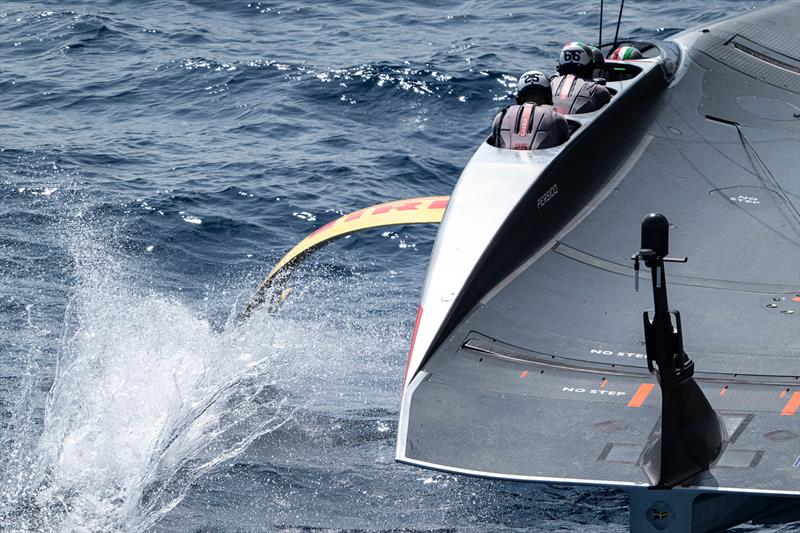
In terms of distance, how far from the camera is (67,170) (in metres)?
13.5

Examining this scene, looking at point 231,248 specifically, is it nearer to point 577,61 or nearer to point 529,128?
point 577,61

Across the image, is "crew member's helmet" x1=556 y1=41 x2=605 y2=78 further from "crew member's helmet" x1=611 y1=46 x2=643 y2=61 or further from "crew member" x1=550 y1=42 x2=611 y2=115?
"crew member's helmet" x1=611 y1=46 x2=643 y2=61

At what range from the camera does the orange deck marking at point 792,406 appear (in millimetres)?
6418

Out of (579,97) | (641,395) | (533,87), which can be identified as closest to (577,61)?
(579,97)

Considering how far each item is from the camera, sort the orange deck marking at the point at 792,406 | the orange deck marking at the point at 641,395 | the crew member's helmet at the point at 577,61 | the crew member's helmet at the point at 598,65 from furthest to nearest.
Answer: the crew member's helmet at the point at 598,65
the crew member's helmet at the point at 577,61
the orange deck marking at the point at 641,395
the orange deck marking at the point at 792,406

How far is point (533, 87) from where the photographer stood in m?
9.30

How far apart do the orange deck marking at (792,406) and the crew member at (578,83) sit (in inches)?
158

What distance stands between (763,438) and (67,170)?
31.9 feet

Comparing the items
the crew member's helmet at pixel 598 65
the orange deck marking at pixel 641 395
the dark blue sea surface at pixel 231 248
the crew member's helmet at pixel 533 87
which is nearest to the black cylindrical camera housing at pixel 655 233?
the orange deck marking at pixel 641 395

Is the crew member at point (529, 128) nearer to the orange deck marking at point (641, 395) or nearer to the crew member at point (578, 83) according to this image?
the crew member at point (578, 83)

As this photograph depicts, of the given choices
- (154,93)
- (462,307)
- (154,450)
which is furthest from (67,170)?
(462,307)

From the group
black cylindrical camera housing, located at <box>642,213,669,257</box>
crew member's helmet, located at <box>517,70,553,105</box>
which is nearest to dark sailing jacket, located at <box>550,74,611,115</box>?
crew member's helmet, located at <box>517,70,553,105</box>

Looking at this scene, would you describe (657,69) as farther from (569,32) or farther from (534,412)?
(569,32)

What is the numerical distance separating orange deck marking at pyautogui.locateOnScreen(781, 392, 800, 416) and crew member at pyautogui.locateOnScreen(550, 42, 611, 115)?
4.02 m
